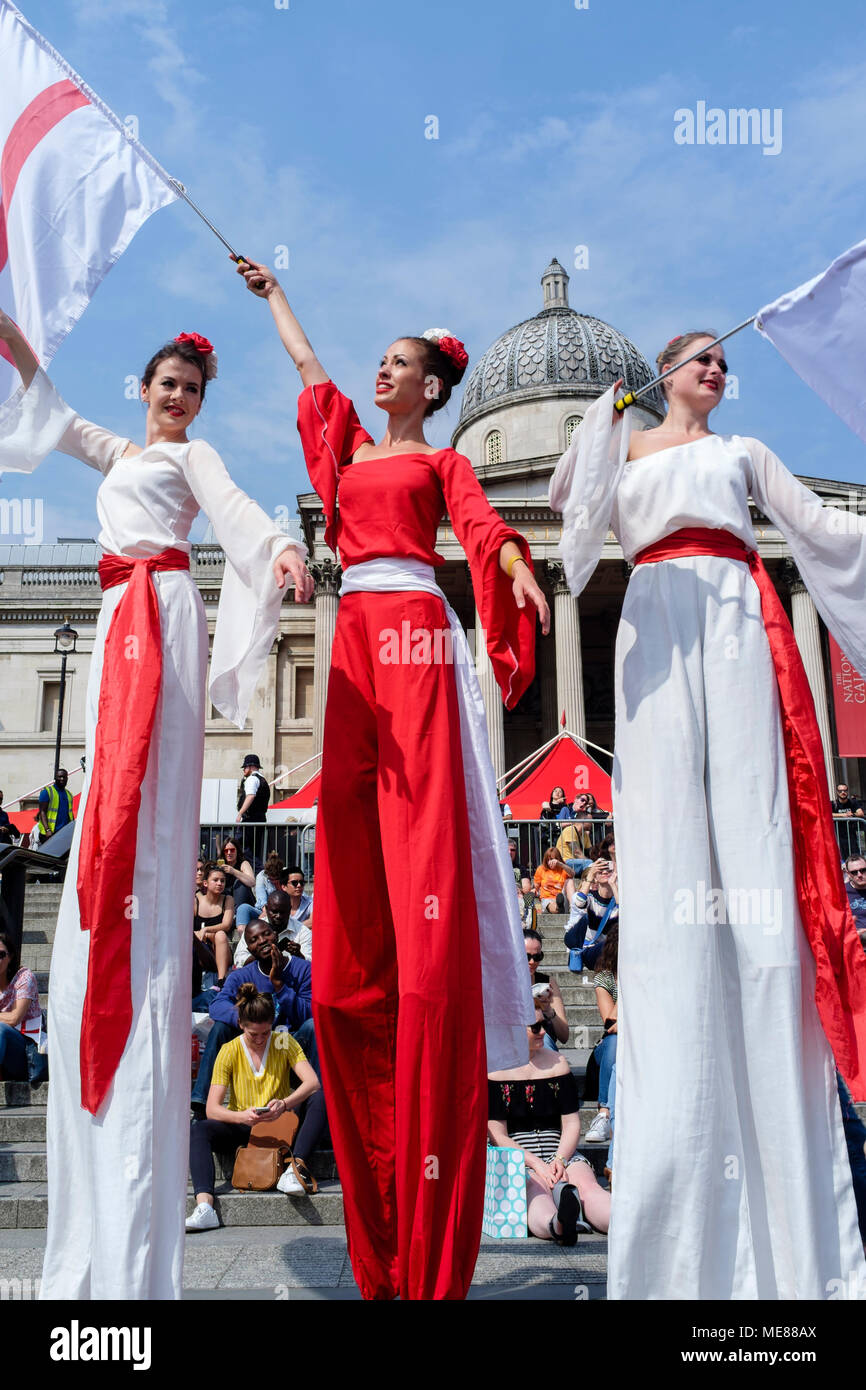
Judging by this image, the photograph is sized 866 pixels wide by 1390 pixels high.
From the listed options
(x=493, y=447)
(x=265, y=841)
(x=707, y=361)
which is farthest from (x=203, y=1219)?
(x=493, y=447)

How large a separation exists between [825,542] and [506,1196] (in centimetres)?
351

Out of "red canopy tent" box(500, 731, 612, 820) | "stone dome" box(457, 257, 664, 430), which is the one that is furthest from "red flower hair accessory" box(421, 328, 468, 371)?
"stone dome" box(457, 257, 664, 430)

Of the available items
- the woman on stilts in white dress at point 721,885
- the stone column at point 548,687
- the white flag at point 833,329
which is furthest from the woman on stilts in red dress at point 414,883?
the stone column at point 548,687

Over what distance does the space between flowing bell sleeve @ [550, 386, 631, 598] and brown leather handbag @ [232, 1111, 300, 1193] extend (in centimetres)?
Answer: 409

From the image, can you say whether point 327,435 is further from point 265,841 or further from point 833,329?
point 265,841

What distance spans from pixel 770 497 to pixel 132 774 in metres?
2.24

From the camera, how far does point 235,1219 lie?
20.1 feet

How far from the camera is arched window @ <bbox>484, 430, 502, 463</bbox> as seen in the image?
1674 inches

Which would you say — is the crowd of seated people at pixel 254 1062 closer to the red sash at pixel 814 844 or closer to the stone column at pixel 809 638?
the red sash at pixel 814 844

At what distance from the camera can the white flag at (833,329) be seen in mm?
3873

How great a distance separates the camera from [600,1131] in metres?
7.04

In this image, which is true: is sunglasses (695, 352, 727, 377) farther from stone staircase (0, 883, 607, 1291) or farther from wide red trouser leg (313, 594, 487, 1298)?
stone staircase (0, 883, 607, 1291)
